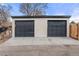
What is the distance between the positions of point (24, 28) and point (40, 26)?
65 cm

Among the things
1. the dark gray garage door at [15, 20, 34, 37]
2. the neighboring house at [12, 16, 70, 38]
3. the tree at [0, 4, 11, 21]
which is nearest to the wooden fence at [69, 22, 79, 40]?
the neighboring house at [12, 16, 70, 38]

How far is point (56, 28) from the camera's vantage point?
10031 millimetres

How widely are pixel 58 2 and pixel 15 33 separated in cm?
201

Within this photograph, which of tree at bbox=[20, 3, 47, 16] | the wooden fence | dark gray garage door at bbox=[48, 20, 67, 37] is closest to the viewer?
tree at bbox=[20, 3, 47, 16]

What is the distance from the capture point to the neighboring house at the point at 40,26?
972cm

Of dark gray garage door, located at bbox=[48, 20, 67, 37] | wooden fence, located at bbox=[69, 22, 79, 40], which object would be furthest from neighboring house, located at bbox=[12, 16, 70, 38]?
wooden fence, located at bbox=[69, 22, 79, 40]

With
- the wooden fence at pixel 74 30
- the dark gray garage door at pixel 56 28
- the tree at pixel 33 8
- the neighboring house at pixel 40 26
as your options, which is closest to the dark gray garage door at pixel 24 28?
the neighboring house at pixel 40 26

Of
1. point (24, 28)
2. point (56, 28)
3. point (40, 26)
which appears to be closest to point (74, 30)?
point (56, 28)

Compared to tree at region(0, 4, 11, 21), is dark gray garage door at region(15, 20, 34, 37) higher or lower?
lower

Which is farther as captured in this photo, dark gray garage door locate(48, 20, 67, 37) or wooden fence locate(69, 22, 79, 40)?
dark gray garage door locate(48, 20, 67, 37)

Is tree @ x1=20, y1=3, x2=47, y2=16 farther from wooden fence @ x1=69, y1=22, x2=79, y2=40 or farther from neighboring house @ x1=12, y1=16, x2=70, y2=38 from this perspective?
wooden fence @ x1=69, y1=22, x2=79, y2=40

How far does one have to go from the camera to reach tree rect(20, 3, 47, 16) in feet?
31.0

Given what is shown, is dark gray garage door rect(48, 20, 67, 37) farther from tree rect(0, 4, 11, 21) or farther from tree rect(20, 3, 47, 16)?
tree rect(0, 4, 11, 21)

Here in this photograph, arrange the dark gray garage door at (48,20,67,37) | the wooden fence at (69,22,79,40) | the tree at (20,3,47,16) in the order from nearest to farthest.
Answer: the tree at (20,3,47,16) < the wooden fence at (69,22,79,40) < the dark gray garage door at (48,20,67,37)
